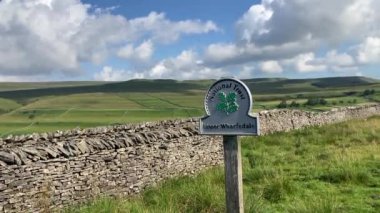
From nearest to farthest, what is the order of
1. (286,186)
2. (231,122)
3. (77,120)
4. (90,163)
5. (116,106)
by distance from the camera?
(231,122) → (90,163) → (286,186) → (77,120) → (116,106)

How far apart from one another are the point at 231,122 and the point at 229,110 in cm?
17

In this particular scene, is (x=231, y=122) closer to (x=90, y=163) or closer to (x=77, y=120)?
(x=90, y=163)

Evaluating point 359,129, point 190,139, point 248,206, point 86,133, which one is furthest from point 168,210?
point 359,129

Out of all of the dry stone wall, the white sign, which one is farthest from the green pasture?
the white sign

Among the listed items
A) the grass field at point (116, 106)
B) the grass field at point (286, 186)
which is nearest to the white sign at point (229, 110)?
the grass field at point (286, 186)

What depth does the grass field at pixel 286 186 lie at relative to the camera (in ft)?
27.7

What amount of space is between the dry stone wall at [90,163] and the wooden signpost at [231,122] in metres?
3.36

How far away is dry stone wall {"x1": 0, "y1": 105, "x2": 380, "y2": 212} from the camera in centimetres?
823

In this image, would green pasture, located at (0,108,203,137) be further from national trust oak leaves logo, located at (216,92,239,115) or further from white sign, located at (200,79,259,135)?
national trust oak leaves logo, located at (216,92,239,115)

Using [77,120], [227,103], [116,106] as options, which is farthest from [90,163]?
[116,106]

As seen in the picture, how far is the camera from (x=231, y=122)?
21.9ft

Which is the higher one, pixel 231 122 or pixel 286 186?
pixel 231 122

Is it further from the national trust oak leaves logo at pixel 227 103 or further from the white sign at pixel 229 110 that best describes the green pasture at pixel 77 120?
the national trust oak leaves logo at pixel 227 103

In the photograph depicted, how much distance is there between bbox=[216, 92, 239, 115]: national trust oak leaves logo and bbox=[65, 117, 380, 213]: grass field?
2100 millimetres
